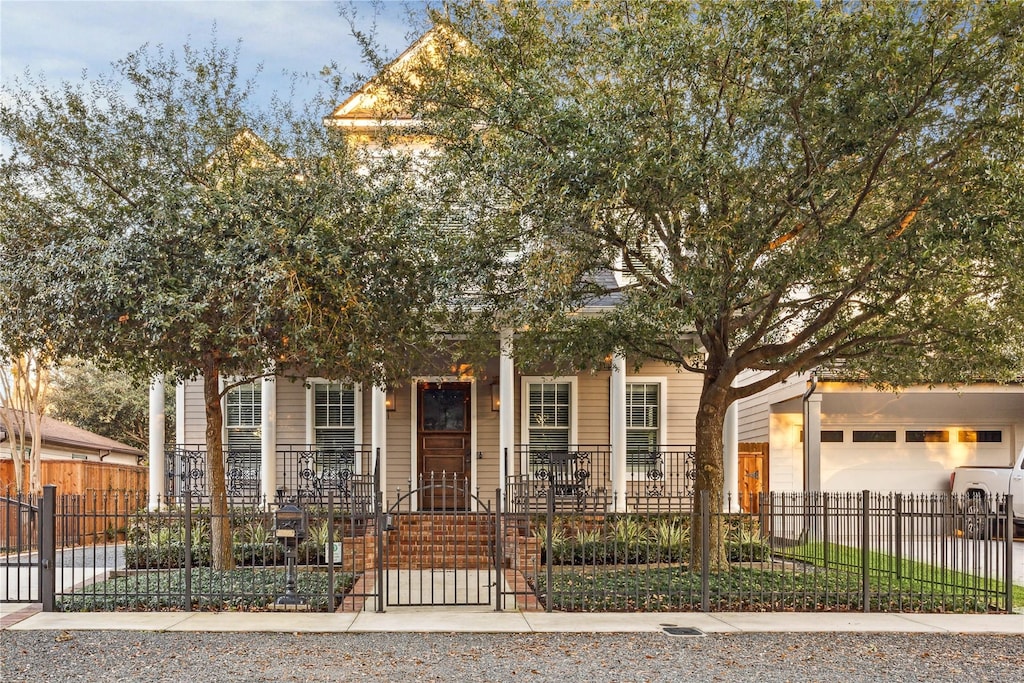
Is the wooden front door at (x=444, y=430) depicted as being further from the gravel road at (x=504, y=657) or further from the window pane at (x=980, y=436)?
the window pane at (x=980, y=436)

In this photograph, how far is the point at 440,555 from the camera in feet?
42.0

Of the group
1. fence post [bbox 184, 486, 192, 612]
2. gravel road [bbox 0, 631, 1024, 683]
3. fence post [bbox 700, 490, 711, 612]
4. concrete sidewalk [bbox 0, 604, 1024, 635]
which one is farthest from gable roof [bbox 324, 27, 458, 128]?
gravel road [bbox 0, 631, 1024, 683]

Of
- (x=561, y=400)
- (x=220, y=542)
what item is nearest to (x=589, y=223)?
(x=220, y=542)

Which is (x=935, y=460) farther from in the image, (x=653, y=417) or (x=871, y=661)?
(x=871, y=661)

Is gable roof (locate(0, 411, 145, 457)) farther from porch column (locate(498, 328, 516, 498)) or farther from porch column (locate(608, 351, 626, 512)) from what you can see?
porch column (locate(608, 351, 626, 512))

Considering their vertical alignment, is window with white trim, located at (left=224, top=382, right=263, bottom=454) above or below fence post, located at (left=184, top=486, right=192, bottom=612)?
above

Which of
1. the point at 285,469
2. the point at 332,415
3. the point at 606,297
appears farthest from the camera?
the point at 332,415

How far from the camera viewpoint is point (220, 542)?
11.0m

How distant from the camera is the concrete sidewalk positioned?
27.5 ft

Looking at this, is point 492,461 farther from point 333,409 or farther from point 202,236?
point 202,236

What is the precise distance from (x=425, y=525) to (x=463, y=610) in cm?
454

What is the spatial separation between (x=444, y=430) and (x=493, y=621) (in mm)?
7668

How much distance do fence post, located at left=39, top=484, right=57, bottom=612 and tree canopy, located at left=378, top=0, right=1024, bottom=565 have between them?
5.01 m

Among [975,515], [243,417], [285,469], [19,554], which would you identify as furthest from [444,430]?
[975,515]
